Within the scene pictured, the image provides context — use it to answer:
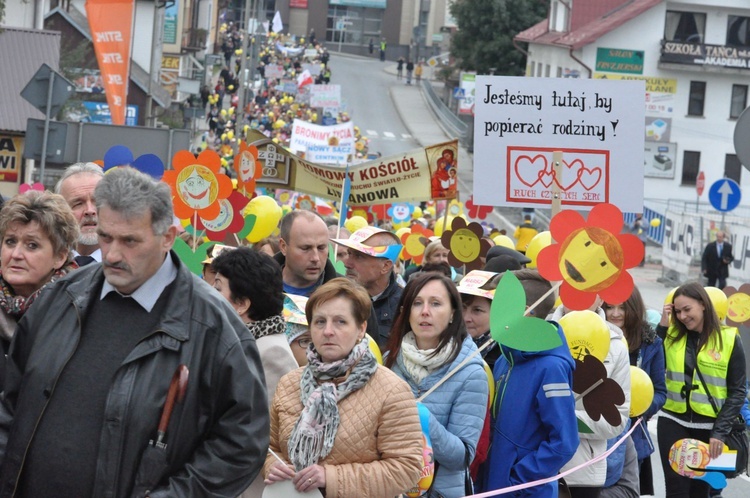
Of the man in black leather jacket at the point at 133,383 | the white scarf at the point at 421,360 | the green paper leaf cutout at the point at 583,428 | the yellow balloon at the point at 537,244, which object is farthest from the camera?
the yellow balloon at the point at 537,244

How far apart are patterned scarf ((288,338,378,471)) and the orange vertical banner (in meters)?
16.5

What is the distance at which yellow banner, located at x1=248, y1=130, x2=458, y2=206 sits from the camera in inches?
476

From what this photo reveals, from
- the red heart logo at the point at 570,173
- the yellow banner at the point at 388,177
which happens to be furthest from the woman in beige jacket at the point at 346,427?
the yellow banner at the point at 388,177

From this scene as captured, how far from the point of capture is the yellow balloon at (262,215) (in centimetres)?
1099

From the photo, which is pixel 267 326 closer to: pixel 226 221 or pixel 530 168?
pixel 530 168

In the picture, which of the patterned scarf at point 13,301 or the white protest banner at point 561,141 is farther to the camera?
the white protest banner at point 561,141

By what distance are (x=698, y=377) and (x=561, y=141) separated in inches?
77.6

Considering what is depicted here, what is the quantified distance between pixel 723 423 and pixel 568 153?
2231mm

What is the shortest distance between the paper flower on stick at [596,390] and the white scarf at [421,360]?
881 mm

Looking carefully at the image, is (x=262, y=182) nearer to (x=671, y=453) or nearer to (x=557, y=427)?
(x=671, y=453)

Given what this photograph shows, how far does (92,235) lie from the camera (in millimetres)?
6699

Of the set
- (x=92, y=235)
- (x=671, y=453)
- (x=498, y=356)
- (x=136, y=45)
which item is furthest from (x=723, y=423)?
(x=136, y=45)

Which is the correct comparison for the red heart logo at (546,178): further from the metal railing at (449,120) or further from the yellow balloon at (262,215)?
the metal railing at (449,120)

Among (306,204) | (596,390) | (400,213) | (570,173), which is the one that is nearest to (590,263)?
(596,390)
